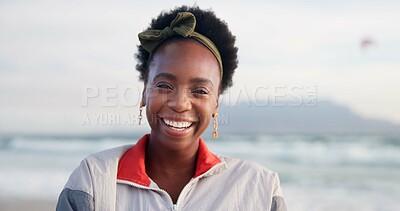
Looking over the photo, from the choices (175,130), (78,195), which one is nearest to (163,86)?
(175,130)

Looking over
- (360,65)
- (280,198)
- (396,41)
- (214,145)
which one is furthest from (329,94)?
(280,198)

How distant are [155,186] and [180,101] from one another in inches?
13.0

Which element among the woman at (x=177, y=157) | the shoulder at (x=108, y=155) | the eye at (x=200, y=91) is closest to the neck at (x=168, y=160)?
the woman at (x=177, y=157)

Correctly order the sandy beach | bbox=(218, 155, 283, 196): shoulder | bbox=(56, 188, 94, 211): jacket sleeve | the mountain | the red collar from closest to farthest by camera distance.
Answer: bbox=(56, 188, 94, 211): jacket sleeve, the red collar, bbox=(218, 155, 283, 196): shoulder, the sandy beach, the mountain

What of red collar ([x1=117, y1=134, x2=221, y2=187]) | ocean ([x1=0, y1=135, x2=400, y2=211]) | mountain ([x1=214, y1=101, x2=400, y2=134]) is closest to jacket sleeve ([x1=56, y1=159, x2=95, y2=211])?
red collar ([x1=117, y1=134, x2=221, y2=187])

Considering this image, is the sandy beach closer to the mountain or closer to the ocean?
the ocean

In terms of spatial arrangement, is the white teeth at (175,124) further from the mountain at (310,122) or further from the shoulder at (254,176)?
the mountain at (310,122)

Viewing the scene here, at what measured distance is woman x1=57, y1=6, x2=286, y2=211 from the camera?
2299 mm

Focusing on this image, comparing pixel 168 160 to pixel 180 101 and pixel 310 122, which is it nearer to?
pixel 180 101

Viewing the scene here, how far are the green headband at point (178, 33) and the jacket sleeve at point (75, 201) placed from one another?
2.10 feet

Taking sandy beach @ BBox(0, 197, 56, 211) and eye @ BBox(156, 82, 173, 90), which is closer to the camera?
eye @ BBox(156, 82, 173, 90)

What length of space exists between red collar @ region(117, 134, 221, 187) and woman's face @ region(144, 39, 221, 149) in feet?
0.28

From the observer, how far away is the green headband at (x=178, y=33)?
2422mm

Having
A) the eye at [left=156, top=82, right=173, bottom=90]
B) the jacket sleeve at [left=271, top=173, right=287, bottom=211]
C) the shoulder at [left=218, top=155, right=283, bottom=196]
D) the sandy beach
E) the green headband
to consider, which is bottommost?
the sandy beach
